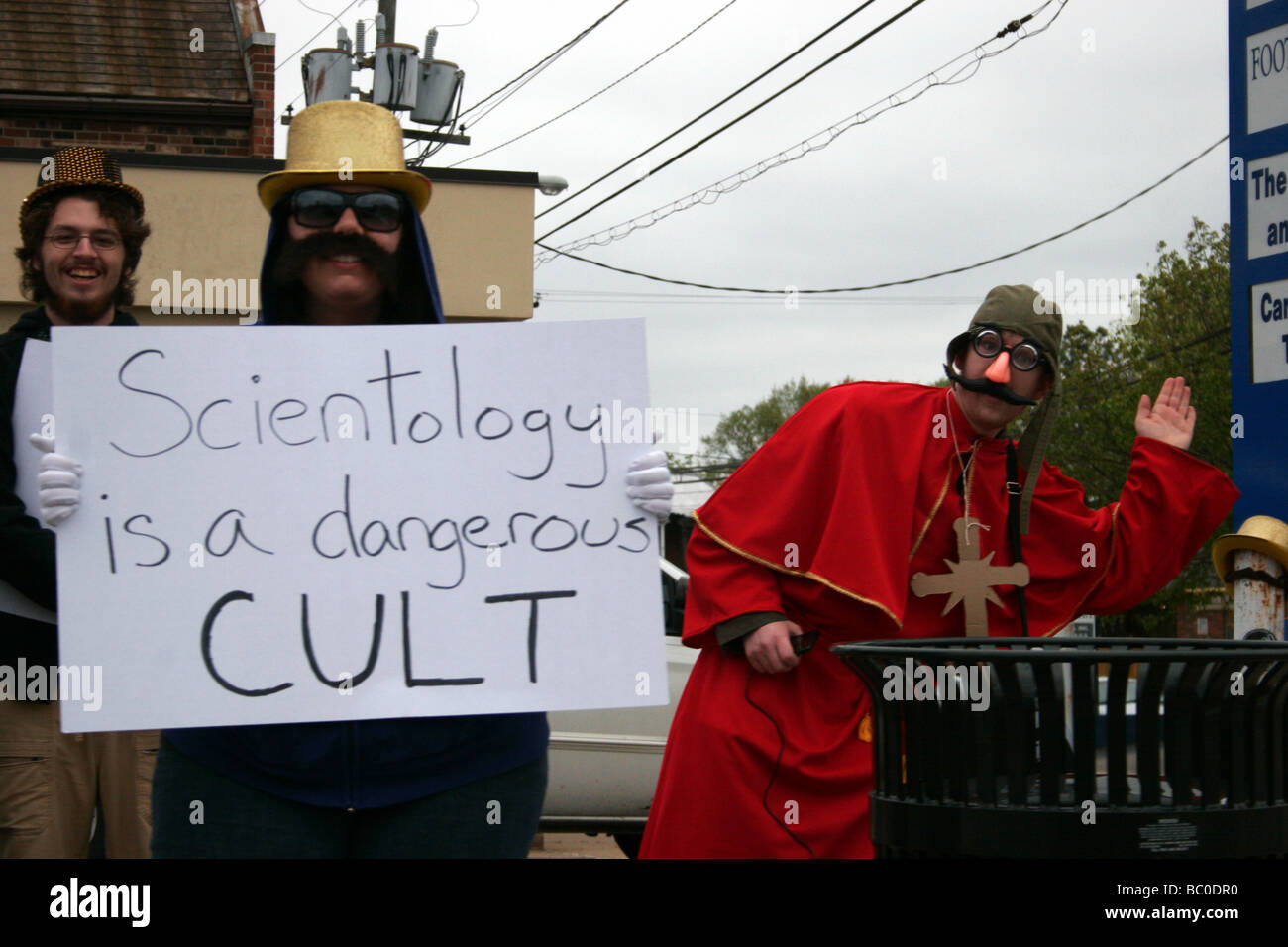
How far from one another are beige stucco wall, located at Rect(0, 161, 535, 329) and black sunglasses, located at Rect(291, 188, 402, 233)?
8.53 meters

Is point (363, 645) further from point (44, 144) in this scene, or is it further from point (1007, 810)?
point (44, 144)

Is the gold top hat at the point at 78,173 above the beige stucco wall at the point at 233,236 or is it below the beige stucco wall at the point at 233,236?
below

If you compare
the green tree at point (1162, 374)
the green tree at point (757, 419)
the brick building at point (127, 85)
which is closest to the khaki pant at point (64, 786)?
the brick building at point (127, 85)

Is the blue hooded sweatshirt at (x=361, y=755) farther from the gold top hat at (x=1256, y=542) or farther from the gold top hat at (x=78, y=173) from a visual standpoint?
the gold top hat at (x=1256, y=542)

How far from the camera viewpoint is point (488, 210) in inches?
471

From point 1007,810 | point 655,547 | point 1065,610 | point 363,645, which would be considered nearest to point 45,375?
point 363,645

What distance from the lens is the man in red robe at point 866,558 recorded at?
11.7 ft

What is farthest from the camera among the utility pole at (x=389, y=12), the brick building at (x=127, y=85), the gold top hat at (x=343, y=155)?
the utility pole at (x=389, y=12)

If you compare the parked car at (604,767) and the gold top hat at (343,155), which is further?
the parked car at (604,767)

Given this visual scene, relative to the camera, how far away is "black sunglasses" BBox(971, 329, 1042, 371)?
3543 mm

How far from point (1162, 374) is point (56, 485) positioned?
23.1 metres

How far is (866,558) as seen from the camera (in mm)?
3543

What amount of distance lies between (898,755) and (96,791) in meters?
2.00

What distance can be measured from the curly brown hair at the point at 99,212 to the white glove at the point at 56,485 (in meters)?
1.01
